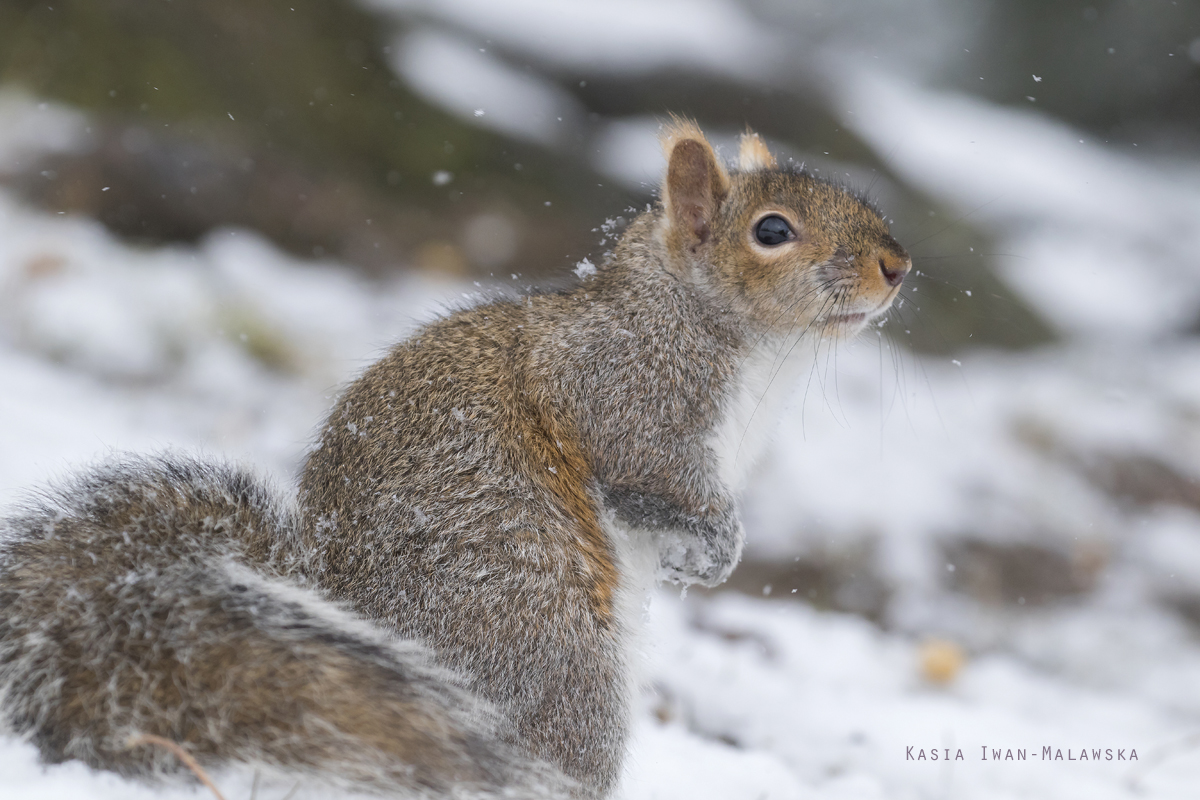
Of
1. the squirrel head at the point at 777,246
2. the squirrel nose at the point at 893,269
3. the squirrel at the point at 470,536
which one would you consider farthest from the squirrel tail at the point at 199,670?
the squirrel nose at the point at 893,269

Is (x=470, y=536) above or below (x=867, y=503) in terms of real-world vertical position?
below

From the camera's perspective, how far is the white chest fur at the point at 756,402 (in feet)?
5.03

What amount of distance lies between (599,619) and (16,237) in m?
3.03

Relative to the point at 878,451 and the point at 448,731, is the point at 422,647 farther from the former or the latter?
the point at 878,451

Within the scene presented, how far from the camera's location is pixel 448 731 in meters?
1.10

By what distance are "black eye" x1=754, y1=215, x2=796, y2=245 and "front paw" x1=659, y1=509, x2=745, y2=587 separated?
1.56 feet

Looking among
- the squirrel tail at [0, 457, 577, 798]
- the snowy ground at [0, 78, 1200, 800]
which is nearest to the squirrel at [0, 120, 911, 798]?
the squirrel tail at [0, 457, 577, 798]

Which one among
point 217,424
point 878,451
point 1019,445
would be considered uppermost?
point 1019,445

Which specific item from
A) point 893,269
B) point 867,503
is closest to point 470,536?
point 893,269

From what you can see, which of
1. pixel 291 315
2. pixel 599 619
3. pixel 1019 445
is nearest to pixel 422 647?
pixel 599 619

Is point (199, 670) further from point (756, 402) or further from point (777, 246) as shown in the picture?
point (777, 246)

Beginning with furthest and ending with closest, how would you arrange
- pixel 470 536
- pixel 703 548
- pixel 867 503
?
pixel 867 503 < pixel 703 548 < pixel 470 536

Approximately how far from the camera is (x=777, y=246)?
158 centimetres

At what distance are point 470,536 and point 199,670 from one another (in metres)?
0.38
